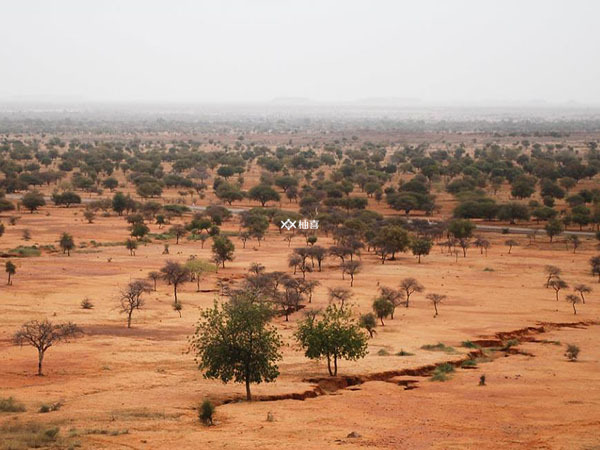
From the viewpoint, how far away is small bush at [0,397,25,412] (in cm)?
2966

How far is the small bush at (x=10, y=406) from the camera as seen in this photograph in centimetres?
2966

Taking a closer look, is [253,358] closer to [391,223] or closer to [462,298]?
[462,298]

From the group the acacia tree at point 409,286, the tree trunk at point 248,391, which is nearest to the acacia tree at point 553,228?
the acacia tree at point 409,286

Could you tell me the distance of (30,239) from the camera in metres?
82.2

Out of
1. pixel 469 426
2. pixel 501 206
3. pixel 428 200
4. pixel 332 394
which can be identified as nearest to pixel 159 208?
pixel 428 200

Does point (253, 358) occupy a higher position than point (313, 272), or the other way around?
point (253, 358)

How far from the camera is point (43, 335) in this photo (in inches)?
1491

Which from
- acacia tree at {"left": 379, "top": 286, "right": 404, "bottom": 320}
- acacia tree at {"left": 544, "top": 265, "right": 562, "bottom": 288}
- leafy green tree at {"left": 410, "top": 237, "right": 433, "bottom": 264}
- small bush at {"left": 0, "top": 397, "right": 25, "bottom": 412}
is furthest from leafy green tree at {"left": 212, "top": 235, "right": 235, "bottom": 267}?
small bush at {"left": 0, "top": 397, "right": 25, "bottom": 412}

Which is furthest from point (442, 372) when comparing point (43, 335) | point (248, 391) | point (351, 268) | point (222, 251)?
point (222, 251)

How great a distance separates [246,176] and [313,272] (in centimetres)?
8180

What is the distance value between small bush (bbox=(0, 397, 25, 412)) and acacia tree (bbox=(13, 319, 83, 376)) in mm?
5867

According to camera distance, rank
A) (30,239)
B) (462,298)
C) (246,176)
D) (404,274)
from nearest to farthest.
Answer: (462,298)
(404,274)
(30,239)
(246,176)

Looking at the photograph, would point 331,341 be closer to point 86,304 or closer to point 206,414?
point 206,414

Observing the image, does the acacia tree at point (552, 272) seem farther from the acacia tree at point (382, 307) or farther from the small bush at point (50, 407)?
the small bush at point (50, 407)
